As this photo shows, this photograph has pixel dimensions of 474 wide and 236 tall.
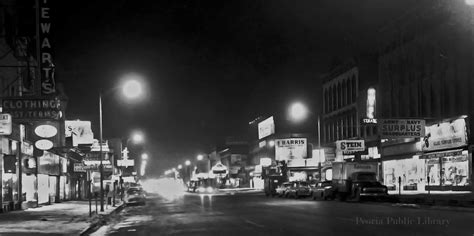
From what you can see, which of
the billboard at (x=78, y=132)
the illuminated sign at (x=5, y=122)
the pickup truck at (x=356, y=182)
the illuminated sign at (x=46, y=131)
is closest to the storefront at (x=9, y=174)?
the illuminated sign at (x=46, y=131)

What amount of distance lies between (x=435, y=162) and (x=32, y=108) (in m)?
35.8

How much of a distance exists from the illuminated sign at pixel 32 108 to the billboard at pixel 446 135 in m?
31.4

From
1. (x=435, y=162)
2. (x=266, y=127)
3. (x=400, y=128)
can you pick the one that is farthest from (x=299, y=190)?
(x=266, y=127)

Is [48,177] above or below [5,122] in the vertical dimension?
below

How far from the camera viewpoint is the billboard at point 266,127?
113250mm

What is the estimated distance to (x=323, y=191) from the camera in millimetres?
50906

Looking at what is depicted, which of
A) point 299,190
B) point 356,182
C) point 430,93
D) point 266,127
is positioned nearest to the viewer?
point 356,182

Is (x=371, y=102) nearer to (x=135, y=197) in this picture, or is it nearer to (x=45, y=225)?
(x=135, y=197)

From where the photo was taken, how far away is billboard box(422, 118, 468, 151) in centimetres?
4694

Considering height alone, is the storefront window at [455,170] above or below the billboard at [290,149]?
below

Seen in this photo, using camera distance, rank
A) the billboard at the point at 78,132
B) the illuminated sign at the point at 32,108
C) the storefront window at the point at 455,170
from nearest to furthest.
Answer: the illuminated sign at the point at 32,108
the storefront window at the point at 455,170
the billboard at the point at 78,132

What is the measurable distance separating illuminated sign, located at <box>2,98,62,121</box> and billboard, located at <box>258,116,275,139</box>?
86685 millimetres

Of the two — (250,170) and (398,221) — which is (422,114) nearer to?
(398,221)

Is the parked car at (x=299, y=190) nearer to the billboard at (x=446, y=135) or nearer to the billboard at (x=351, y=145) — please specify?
the billboard at (x=351, y=145)
